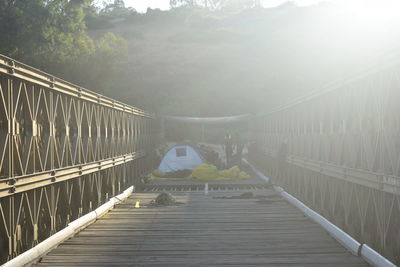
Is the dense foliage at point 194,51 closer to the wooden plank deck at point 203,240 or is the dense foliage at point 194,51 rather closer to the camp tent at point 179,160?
the wooden plank deck at point 203,240

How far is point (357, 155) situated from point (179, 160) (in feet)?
57.9

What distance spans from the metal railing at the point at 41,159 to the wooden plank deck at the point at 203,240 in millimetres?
824

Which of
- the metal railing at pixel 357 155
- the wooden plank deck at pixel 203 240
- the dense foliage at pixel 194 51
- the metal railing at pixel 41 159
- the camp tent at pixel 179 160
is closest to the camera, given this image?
the wooden plank deck at pixel 203 240

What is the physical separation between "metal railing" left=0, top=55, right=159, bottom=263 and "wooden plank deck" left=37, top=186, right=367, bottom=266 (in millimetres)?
824

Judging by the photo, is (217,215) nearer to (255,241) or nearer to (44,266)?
(255,241)

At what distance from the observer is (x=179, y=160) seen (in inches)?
1112

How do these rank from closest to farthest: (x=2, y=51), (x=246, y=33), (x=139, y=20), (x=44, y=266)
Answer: (x=44, y=266) < (x=2, y=51) < (x=246, y=33) < (x=139, y=20)

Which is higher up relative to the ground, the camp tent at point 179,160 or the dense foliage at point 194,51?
the dense foliage at point 194,51

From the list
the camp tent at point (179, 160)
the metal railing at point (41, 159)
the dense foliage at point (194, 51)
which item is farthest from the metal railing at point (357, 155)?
the camp tent at point (179, 160)

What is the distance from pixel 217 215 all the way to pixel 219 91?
52.5 m

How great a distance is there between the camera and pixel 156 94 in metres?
Result: 63.0

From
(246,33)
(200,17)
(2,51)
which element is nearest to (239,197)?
(2,51)

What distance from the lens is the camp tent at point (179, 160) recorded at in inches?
1109

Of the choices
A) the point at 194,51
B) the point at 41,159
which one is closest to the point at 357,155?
the point at 41,159
